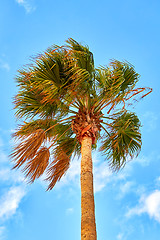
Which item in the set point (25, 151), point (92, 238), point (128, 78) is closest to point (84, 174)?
point (92, 238)

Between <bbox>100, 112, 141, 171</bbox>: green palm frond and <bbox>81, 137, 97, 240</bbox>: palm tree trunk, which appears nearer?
<bbox>81, 137, 97, 240</bbox>: palm tree trunk

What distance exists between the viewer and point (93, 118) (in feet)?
22.3

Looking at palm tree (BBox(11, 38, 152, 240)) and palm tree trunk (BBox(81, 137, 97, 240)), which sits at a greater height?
palm tree (BBox(11, 38, 152, 240))

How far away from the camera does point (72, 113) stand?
712cm

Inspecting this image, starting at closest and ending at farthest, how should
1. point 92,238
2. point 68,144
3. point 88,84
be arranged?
1. point 92,238
2. point 88,84
3. point 68,144

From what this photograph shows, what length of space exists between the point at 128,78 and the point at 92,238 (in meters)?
4.17

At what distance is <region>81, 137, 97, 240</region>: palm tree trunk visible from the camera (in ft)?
15.8

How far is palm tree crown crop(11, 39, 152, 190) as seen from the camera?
638 centimetres

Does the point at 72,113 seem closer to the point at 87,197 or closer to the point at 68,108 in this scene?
the point at 68,108

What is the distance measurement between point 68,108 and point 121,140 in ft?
5.49

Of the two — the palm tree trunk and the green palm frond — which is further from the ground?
the green palm frond

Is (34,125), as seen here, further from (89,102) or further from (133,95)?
(133,95)

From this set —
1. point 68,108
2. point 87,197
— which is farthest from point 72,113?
point 87,197

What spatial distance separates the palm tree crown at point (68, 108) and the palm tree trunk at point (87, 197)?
1.63 ft
